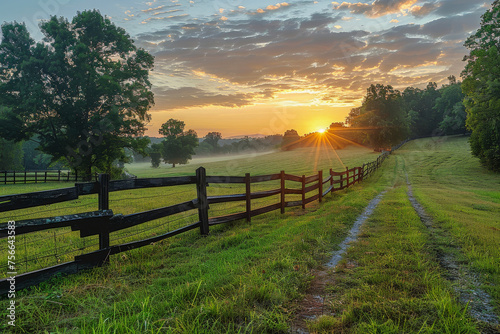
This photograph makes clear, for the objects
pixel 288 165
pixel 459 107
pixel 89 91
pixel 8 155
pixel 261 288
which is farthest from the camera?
pixel 459 107

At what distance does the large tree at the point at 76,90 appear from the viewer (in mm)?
Result: 25344

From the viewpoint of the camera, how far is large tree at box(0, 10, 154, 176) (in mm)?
25344

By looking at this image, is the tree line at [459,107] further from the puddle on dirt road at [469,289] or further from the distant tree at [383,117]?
the puddle on dirt road at [469,289]

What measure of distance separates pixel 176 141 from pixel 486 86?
61573 millimetres

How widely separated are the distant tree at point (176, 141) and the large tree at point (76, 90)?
40523 mm

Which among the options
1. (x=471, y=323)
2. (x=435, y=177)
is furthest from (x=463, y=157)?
(x=471, y=323)

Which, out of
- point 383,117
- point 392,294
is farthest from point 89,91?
point 383,117

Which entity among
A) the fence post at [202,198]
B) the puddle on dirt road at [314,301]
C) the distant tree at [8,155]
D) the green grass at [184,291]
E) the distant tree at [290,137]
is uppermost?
the distant tree at [290,137]

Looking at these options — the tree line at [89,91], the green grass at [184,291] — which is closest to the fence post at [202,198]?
the green grass at [184,291]

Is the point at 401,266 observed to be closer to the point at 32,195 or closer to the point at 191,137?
the point at 32,195

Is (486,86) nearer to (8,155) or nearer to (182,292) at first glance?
(182,292)

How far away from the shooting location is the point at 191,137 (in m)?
72.3

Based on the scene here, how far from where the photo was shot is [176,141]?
233 ft

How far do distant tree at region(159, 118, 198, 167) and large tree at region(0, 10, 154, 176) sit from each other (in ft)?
133
